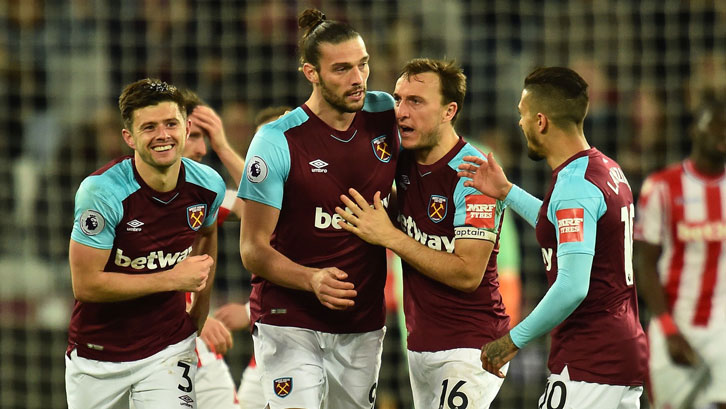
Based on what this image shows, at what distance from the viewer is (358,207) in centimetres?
425

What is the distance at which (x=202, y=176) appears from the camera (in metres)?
4.46

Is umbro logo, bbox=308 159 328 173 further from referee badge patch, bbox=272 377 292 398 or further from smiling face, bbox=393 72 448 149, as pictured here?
referee badge patch, bbox=272 377 292 398

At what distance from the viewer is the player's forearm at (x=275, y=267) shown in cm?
412

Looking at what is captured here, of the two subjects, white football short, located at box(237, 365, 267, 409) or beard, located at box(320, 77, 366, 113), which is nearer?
beard, located at box(320, 77, 366, 113)

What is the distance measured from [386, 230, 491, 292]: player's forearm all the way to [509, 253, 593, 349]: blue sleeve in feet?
1.69

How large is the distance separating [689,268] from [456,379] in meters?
2.56

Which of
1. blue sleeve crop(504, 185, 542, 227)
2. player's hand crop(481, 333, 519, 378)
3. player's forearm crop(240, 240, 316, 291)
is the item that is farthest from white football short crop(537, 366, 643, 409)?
player's forearm crop(240, 240, 316, 291)

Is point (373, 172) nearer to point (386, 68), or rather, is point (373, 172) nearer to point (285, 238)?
point (285, 238)

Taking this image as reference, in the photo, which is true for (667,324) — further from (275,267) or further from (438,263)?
(275,267)

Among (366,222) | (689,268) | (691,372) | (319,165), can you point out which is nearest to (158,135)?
(319,165)

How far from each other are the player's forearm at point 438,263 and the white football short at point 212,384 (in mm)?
1358

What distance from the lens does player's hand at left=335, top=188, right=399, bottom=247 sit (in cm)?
420

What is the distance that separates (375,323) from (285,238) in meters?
0.56

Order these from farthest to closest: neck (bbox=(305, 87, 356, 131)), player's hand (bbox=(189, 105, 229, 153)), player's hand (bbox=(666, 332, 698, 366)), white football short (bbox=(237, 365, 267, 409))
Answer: player's hand (bbox=(666, 332, 698, 366))
white football short (bbox=(237, 365, 267, 409))
player's hand (bbox=(189, 105, 229, 153))
neck (bbox=(305, 87, 356, 131))
